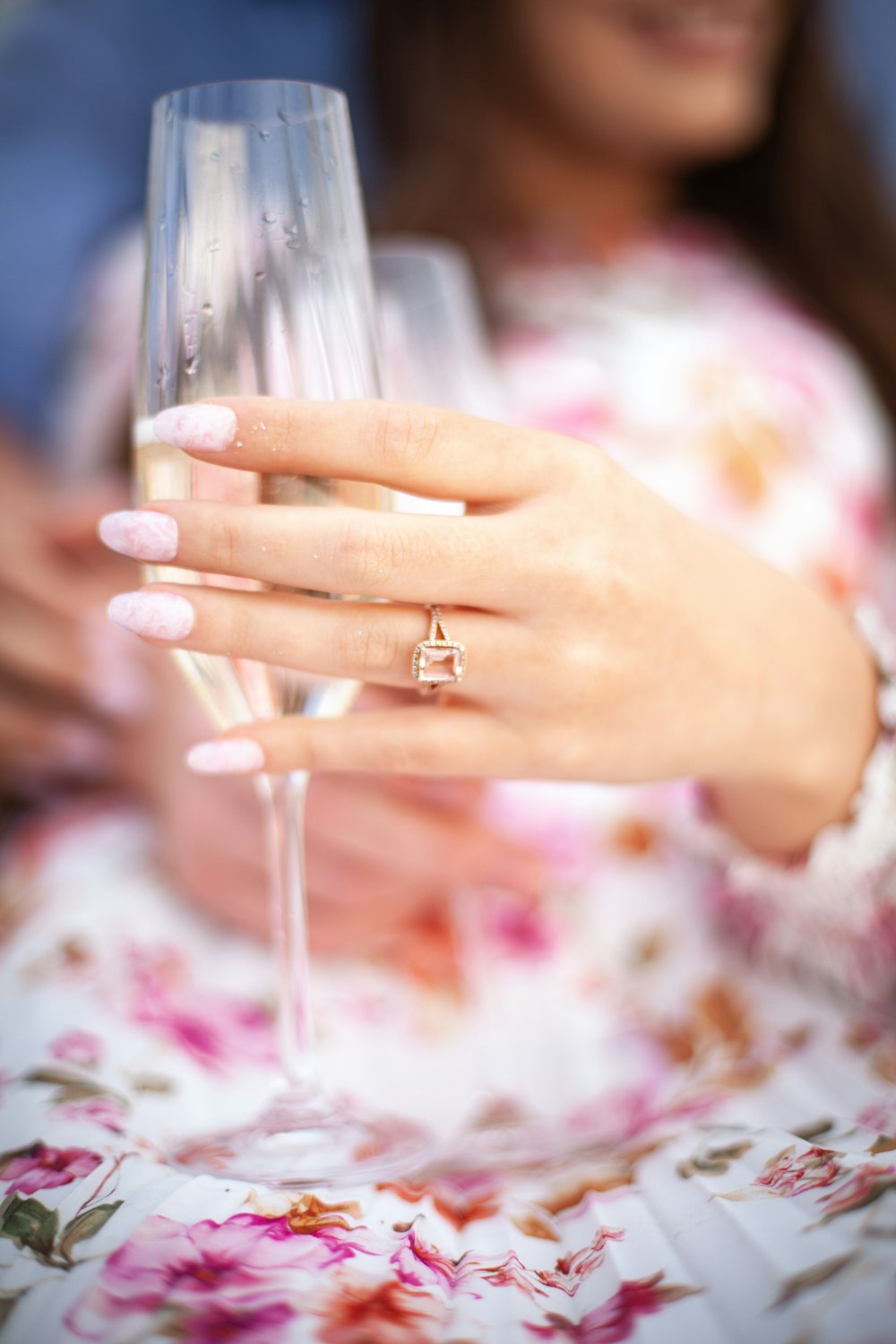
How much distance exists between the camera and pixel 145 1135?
47 cm

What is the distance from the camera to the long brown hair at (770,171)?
1.13 metres

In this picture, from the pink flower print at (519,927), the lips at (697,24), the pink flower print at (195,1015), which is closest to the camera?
the pink flower print at (195,1015)

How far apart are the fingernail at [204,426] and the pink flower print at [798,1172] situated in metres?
0.32

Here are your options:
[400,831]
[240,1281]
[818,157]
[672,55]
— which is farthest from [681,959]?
[818,157]

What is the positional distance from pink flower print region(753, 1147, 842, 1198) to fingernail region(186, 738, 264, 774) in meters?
0.24

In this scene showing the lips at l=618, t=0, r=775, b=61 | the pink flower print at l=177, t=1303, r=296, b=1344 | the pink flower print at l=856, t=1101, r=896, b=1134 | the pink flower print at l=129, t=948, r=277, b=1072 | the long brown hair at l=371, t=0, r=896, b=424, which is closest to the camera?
the pink flower print at l=177, t=1303, r=296, b=1344

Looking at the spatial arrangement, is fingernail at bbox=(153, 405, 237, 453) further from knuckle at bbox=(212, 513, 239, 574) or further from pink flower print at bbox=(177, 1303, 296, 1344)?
pink flower print at bbox=(177, 1303, 296, 1344)

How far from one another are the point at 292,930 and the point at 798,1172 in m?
0.21

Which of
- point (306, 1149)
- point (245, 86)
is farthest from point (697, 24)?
point (306, 1149)

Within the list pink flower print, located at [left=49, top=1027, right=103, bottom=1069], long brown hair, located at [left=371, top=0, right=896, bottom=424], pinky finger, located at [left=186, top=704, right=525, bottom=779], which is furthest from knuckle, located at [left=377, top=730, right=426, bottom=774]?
long brown hair, located at [left=371, top=0, right=896, bottom=424]

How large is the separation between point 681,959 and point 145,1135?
384 millimetres

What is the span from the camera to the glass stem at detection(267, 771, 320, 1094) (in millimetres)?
463

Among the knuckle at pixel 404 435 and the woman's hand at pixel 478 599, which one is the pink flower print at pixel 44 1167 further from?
the knuckle at pixel 404 435

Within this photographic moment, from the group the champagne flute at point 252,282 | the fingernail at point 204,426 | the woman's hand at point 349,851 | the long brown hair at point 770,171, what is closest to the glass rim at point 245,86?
the champagne flute at point 252,282
